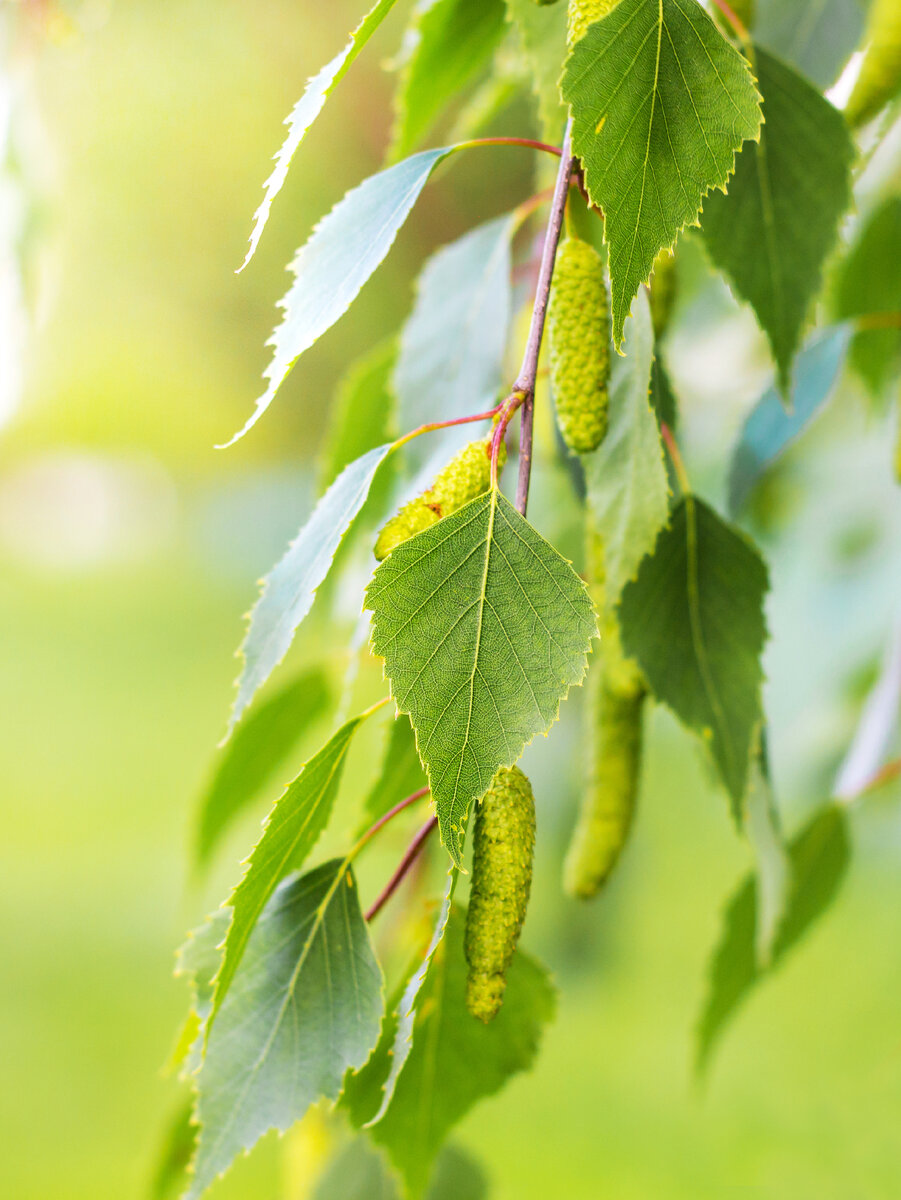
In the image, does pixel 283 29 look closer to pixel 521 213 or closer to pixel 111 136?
pixel 111 136

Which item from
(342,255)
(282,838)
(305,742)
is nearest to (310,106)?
(342,255)

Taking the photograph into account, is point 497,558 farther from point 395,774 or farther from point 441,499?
point 395,774

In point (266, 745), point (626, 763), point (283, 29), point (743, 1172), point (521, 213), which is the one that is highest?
point (283, 29)

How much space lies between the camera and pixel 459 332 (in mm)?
375

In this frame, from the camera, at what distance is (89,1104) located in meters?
1.41

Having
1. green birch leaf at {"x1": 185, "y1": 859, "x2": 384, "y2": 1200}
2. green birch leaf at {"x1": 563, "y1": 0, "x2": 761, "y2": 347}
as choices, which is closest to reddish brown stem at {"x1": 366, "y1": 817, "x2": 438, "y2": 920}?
green birch leaf at {"x1": 185, "y1": 859, "x2": 384, "y2": 1200}

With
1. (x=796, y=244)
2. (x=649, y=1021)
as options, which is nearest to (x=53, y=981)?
(x=649, y=1021)

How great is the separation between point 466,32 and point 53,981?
160 cm

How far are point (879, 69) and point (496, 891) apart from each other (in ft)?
1.05

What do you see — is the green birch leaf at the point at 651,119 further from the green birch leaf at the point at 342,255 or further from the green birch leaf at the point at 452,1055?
the green birch leaf at the point at 452,1055

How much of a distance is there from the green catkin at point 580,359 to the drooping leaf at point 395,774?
0.30 ft

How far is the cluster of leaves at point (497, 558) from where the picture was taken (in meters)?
0.21

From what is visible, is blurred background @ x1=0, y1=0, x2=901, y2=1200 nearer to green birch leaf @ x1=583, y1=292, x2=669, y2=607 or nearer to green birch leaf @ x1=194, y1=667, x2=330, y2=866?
green birch leaf @ x1=194, y1=667, x2=330, y2=866

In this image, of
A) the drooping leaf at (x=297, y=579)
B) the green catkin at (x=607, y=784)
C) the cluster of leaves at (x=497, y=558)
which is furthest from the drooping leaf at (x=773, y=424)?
the drooping leaf at (x=297, y=579)
